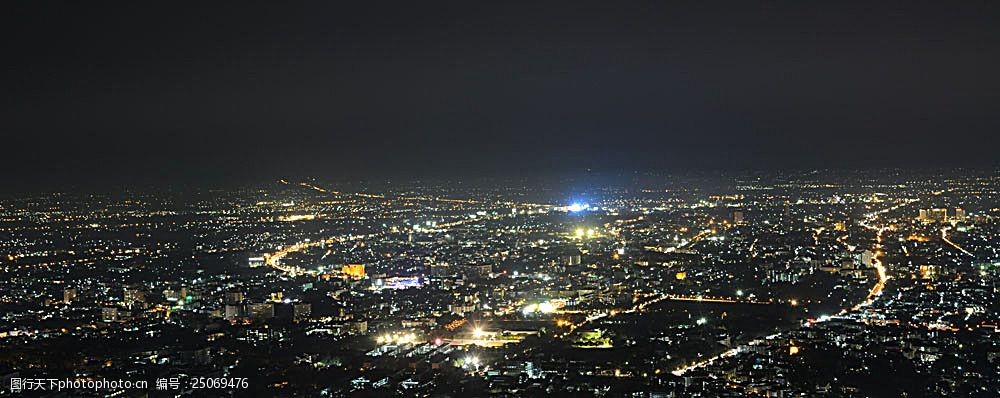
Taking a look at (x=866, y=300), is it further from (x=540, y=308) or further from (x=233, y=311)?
(x=233, y=311)

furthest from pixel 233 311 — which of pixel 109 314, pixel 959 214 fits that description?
pixel 959 214

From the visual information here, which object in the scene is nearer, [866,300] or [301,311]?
[301,311]

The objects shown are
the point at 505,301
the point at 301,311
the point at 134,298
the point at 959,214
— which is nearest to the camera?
the point at 301,311

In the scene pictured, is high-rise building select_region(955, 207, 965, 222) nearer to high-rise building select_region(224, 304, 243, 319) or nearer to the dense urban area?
the dense urban area

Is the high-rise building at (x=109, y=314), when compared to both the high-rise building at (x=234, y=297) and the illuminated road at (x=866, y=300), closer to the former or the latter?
the high-rise building at (x=234, y=297)

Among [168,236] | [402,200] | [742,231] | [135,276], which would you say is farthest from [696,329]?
[402,200]

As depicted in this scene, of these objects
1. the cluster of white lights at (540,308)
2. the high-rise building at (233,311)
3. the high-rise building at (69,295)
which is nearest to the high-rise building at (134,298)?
the high-rise building at (69,295)

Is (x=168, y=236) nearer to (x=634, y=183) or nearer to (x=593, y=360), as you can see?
(x=593, y=360)

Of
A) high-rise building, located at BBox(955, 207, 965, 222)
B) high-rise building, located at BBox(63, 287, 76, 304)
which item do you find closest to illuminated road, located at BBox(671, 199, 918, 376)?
high-rise building, located at BBox(955, 207, 965, 222)
